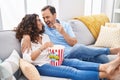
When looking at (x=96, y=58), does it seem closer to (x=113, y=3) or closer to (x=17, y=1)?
(x=17, y=1)

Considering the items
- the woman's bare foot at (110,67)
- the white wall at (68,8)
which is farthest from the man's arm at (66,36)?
the white wall at (68,8)

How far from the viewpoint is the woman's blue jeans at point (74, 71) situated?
61.5 inches

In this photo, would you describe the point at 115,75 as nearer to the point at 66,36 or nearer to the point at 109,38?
the point at 66,36

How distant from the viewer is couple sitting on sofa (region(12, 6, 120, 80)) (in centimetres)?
162

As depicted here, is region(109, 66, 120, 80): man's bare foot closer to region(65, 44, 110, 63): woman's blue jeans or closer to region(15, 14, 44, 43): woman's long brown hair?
region(65, 44, 110, 63): woman's blue jeans

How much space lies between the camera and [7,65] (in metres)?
1.44

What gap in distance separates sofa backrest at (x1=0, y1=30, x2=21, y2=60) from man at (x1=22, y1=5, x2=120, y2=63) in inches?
16.8

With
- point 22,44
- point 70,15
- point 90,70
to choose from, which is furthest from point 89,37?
point 22,44

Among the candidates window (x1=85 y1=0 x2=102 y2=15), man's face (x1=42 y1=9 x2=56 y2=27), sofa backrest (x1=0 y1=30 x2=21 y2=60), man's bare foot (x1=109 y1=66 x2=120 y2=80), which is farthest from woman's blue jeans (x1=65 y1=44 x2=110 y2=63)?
window (x1=85 y1=0 x2=102 y2=15)

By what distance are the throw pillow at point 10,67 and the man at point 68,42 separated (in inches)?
23.1

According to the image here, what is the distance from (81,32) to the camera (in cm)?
266

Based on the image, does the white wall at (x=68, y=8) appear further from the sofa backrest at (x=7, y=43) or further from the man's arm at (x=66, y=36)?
the sofa backrest at (x=7, y=43)

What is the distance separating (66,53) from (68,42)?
0.58ft

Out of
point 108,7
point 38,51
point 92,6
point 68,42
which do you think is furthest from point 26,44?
point 108,7
